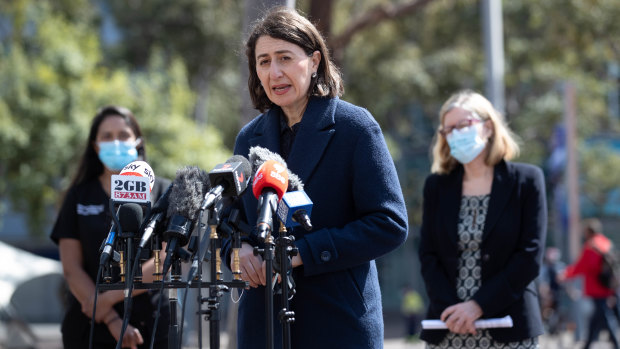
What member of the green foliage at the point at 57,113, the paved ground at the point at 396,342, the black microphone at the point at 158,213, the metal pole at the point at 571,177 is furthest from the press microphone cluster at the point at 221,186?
the green foliage at the point at 57,113

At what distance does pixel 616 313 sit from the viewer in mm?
14195

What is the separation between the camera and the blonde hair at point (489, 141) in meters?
5.24

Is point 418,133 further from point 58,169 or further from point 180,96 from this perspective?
point 58,169

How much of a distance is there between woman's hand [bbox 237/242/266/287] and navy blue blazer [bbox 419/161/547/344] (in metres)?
1.90

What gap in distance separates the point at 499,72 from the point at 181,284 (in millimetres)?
11777

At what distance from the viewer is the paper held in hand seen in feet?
15.6

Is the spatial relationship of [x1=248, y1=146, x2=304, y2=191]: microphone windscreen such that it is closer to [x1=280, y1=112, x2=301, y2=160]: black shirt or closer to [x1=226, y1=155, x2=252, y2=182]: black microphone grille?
[x1=226, y1=155, x2=252, y2=182]: black microphone grille

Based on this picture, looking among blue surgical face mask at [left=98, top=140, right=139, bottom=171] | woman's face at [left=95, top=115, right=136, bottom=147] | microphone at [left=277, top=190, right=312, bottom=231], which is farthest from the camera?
woman's face at [left=95, top=115, right=136, bottom=147]

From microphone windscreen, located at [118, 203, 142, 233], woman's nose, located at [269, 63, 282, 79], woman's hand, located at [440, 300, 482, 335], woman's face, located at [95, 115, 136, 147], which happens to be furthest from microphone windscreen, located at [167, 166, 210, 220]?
woman's face, located at [95, 115, 136, 147]

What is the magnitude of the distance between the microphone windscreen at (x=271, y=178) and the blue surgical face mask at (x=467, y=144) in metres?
2.40

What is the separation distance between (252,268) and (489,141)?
7.99ft

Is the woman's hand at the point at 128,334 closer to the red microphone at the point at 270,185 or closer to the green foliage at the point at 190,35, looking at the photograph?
the red microphone at the point at 270,185

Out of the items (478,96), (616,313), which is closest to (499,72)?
(616,313)

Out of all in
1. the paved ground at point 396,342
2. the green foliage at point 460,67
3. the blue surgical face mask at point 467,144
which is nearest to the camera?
the blue surgical face mask at point 467,144
